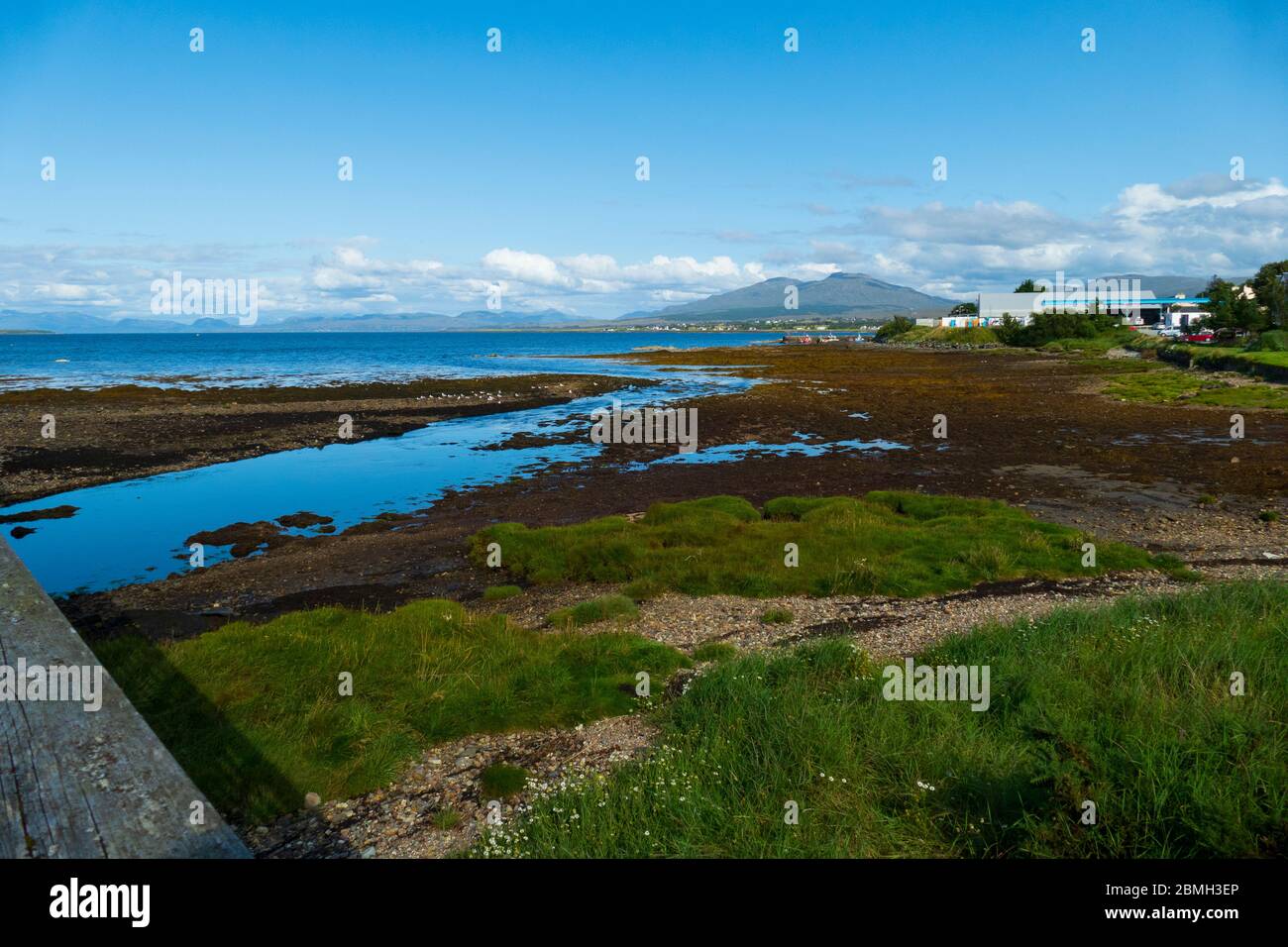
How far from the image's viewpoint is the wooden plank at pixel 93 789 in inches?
130

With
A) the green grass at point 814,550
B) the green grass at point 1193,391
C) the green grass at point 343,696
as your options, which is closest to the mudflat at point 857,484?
the green grass at point 814,550

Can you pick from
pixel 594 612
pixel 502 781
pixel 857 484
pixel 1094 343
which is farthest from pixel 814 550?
pixel 1094 343

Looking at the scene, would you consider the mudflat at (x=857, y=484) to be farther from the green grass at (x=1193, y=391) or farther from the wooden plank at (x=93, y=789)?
the wooden plank at (x=93, y=789)

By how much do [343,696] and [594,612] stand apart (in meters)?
6.04

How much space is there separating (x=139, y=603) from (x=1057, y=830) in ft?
65.9

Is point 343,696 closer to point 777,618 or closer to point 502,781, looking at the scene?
point 502,781

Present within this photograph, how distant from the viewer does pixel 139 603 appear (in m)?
18.8

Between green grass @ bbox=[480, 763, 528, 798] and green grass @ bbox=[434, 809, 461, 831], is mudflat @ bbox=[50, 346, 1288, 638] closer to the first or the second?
green grass @ bbox=[480, 763, 528, 798]

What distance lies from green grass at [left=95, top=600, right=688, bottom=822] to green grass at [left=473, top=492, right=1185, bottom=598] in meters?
5.53

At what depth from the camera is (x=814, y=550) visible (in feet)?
68.4

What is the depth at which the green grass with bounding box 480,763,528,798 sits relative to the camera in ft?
31.0

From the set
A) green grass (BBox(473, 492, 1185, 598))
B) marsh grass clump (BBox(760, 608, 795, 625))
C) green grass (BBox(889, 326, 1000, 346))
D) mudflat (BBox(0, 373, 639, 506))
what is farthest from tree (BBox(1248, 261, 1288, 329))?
marsh grass clump (BBox(760, 608, 795, 625))
